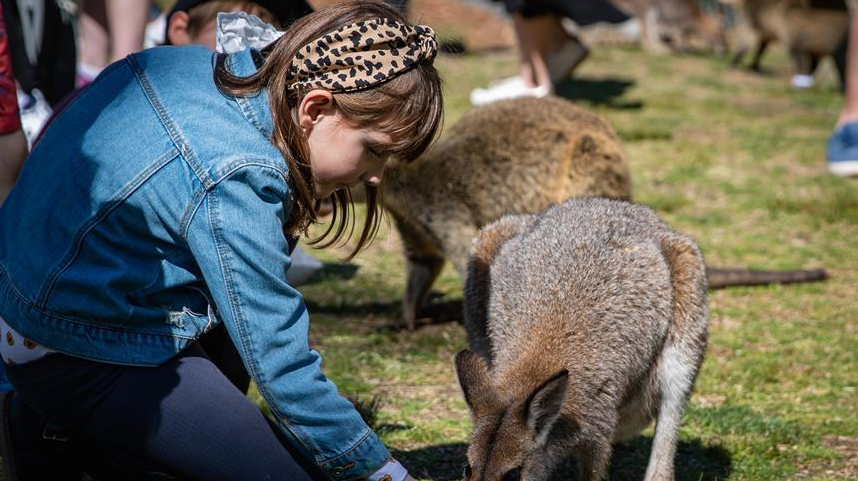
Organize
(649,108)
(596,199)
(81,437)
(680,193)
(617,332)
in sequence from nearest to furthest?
1. (81,437)
2. (617,332)
3. (596,199)
4. (680,193)
5. (649,108)

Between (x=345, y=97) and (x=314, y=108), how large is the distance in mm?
69

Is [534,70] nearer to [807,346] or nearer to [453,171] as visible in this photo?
[453,171]

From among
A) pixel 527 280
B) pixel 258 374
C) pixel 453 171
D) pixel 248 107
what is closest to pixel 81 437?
pixel 258 374

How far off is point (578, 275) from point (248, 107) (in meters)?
1.01

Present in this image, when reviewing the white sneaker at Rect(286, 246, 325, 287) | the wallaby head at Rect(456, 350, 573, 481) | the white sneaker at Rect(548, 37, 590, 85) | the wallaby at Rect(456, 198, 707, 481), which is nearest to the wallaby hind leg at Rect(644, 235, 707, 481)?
the wallaby at Rect(456, 198, 707, 481)

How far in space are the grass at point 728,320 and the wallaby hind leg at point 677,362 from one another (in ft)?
0.76

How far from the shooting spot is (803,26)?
9398mm

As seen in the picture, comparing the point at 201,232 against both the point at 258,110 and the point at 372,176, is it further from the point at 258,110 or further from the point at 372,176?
the point at 372,176

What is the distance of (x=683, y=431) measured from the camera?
323cm

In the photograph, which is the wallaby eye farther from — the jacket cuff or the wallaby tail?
the wallaby tail

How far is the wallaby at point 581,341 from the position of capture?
7.88ft

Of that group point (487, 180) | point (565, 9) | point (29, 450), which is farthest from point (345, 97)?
point (565, 9)

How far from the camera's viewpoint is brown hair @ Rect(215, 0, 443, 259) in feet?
6.81

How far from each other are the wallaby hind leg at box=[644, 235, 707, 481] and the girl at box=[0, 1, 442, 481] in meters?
0.84
